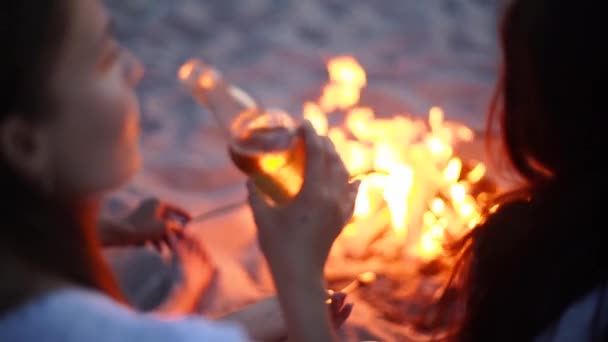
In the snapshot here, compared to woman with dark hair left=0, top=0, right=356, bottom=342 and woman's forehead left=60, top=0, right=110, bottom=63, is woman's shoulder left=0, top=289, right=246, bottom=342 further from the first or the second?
woman's forehead left=60, top=0, right=110, bottom=63

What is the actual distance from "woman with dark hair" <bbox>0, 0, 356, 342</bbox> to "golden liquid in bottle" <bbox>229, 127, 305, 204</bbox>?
0.34m

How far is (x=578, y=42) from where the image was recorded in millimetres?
787

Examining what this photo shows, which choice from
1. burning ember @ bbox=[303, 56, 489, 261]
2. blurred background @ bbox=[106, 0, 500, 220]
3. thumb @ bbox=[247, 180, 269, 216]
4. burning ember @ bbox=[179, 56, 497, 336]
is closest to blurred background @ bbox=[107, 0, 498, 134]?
blurred background @ bbox=[106, 0, 500, 220]

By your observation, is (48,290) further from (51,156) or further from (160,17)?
(160,17)

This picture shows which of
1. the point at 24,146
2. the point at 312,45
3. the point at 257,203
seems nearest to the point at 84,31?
the point at 24,146

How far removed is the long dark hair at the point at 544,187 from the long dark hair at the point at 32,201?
18.6 inches

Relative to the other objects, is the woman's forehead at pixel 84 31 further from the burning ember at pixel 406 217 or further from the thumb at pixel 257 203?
the burning ember at pixel 406 217

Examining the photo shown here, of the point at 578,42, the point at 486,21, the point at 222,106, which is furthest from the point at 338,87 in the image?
the point at 578,42

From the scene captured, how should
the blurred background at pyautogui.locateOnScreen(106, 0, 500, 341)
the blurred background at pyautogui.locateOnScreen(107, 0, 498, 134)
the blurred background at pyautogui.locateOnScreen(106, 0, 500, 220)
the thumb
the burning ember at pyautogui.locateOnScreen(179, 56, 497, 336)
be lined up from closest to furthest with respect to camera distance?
the thumb, the burning ember at pyautogui.locateOnScreen(179, 56, 497, 336), the blurred background at pyautogui.locateOnScreen(106, 0, 500, 341), the blurred background at pyautogui.locateOnScreen(106, 0, 500, 220), the blurred background at pyautogui.locateOnScreen(107, 0, 498, 134)

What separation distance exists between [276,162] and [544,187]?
338mm

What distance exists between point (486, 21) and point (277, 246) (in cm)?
161

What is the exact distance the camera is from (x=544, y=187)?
0.89 metres

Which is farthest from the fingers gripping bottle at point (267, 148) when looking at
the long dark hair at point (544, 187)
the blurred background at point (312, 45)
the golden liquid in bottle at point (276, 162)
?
the blurred background at point (312, 45)

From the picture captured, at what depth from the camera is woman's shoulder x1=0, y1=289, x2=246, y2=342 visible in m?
0.57
